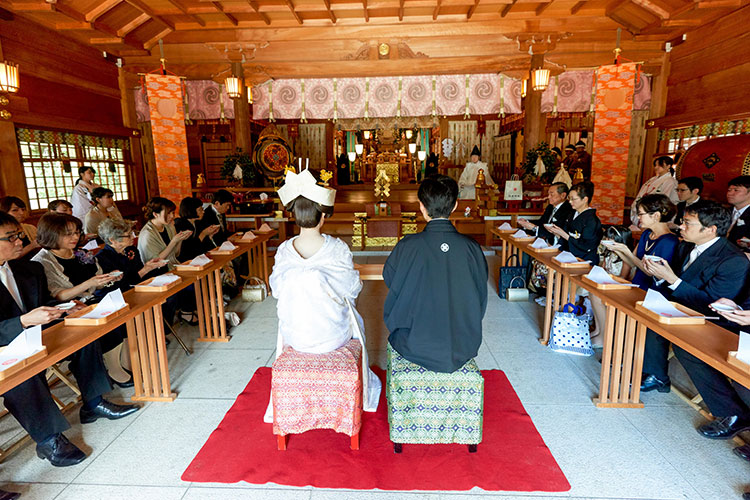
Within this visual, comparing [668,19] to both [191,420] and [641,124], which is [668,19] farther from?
[191,420]

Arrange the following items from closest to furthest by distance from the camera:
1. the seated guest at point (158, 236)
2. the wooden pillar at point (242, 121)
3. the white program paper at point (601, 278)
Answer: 1. the white program paper at point (601, 278)
2. the seated guest at point (158, 236)
3. the wooden pillar at point (242, 121)

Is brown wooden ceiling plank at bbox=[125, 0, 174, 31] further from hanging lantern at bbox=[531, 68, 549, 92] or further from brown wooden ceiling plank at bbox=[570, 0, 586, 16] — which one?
brown wooden ceiling plank at bbox=[570, 0, 586, 16]

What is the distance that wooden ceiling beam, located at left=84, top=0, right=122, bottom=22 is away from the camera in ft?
18.8

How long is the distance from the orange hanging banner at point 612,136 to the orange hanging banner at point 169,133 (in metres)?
7.47

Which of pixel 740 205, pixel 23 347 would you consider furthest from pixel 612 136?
pixel 23 347

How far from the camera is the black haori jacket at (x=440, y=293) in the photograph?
6.57 feet

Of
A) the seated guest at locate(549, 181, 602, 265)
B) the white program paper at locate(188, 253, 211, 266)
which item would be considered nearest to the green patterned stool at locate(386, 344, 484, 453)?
the white program paper at locate(188, 253, 211, 266)

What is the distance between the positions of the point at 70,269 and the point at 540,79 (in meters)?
6.98

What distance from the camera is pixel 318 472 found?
6.99ft

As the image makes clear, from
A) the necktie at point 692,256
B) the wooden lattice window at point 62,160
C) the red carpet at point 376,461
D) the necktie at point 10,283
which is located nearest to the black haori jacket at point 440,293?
the red carpet at point 376,461

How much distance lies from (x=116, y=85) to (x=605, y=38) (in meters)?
9.37

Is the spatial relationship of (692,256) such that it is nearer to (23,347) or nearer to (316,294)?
(316,294)

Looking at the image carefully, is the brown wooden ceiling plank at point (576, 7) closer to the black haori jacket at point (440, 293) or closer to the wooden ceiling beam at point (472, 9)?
the wooden ceiling beam at point (472, 9)

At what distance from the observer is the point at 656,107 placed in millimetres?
7809
